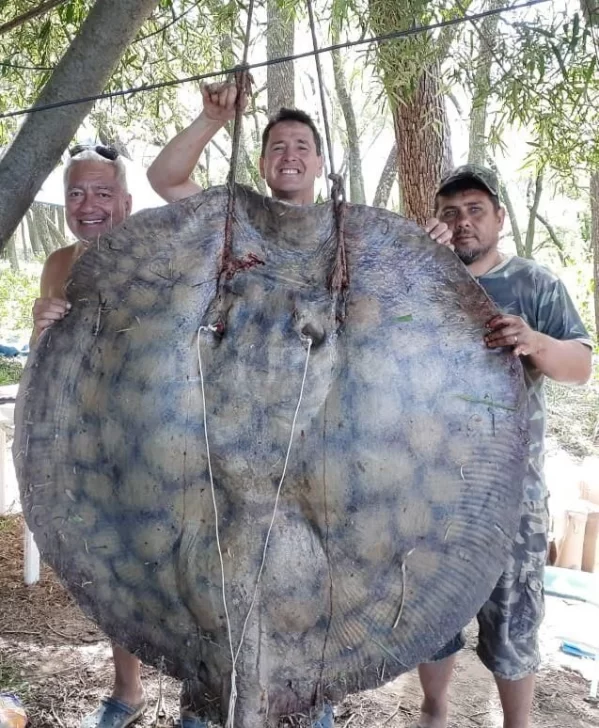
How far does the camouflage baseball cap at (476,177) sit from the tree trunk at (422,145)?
1.96m

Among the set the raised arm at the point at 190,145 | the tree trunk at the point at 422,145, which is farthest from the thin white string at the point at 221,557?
the tree trunk at the point at 422,145

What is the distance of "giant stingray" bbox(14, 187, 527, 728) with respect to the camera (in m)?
1.55

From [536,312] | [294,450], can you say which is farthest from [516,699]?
[294,450]

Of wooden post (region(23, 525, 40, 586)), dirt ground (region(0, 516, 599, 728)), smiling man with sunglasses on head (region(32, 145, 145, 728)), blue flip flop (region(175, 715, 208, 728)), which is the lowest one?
dirt ground (region(0, 516, 599, 728))

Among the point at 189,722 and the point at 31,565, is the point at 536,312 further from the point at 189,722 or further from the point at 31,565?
the point at 31,565

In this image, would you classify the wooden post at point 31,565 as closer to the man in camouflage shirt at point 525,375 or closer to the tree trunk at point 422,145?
the man in camouflage shirt at point 525,375

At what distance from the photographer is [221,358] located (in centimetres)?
158

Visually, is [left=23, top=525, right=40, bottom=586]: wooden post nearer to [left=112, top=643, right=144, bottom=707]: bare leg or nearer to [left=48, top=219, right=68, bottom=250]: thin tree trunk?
[left=112, top=643, right=144, bottom=707]: bare leg

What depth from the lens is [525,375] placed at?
7.20 feet

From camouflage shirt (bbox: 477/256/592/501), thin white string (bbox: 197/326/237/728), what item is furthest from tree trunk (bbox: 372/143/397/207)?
thin white string (bbox: 197/326/237/728)

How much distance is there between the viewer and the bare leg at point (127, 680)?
2697 mm

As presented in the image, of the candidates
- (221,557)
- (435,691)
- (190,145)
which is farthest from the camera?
(435,691)

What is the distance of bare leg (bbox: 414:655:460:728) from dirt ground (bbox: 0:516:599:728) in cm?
19

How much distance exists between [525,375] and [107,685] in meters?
2.31
